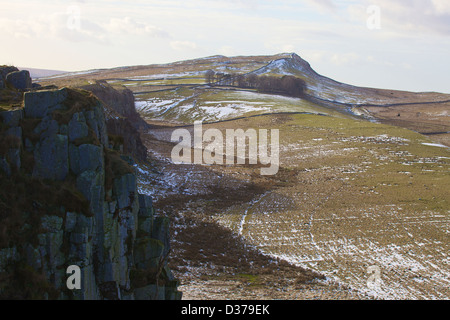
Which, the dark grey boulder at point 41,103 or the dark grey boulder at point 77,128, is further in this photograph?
the dark grey boulder at point 41,103

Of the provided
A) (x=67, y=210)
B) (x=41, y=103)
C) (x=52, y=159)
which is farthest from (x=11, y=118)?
(x=67, y=210)

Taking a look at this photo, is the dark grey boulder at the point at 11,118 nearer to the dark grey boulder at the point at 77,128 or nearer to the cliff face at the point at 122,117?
A: the dark grey boulder at the point at 77,128

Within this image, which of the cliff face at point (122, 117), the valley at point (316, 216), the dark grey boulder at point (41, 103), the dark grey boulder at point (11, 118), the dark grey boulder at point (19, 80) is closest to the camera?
the dark grey boulder at point (11, 118)

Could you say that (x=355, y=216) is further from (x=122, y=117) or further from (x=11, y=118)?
(x=122, y=117)

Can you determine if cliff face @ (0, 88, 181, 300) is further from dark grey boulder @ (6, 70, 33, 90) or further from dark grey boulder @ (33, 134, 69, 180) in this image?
dark grey boulder @ (6, 70, 33, 90)

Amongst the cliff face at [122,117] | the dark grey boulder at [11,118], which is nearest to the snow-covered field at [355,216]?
the cliff face at [122,117]

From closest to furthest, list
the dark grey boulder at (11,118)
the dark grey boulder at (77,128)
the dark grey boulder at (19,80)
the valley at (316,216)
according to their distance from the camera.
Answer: the dark grey boulder at (11,118), the dark grey boulder at (77,128), the dark grey boulder at (19,80), the valley at (316,216)

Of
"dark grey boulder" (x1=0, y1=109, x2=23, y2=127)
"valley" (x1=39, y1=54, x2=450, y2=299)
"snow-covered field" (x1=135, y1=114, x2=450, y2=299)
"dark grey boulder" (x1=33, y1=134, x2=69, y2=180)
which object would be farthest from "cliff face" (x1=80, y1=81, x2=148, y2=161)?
"dark grey boulder" (x1=0, y1=109, x2=23, y2=127)

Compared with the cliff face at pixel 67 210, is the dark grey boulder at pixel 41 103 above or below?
above

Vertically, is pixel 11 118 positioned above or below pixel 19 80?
below
